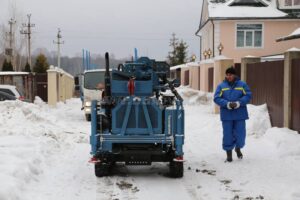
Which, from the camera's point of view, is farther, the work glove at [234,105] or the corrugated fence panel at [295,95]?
the corrugated fence panel at [295,95]

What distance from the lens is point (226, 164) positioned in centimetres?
986

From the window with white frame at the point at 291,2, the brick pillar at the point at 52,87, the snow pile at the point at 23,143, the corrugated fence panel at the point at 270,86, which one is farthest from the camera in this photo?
the window with white frame at the point at 291,2

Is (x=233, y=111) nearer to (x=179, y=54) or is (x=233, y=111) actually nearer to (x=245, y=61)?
(x=245, y=61)

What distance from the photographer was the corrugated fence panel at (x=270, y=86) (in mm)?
13148

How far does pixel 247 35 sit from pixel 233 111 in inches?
1082

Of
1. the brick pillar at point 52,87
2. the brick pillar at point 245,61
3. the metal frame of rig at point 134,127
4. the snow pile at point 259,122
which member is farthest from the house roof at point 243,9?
the metal frame of rig at point 134,127

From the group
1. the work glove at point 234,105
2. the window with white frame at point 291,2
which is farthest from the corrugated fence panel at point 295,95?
the window with white frame at point 291,2

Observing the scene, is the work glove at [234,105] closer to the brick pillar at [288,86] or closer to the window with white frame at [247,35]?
the brick pillar at [288,86]

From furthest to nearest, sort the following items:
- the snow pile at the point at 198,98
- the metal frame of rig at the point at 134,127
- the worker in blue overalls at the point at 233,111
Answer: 1. the snow pile at the point at 198,98
2. the worker in blue overalls at the point at 233,111
3. the metal frame of rig at the point at 134,127

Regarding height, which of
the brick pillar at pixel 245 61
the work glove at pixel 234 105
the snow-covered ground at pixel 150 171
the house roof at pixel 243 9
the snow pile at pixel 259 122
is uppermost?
the house roof at pixel 243 9

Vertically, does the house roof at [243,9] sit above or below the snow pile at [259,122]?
above

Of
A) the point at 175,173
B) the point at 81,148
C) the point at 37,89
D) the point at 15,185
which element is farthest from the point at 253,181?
the point at 37,89

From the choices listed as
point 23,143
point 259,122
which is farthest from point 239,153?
point 23,143

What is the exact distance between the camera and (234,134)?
1017 cm
